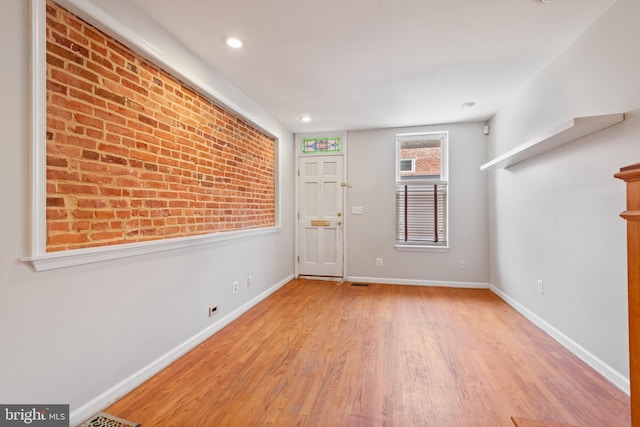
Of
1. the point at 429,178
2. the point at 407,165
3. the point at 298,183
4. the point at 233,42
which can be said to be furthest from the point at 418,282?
the point at 233,42

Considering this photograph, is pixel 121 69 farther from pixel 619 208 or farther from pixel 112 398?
pixel 619 208

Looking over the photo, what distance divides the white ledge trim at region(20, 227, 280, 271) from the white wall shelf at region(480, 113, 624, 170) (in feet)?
9.21

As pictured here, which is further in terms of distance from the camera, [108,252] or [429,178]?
[429,178]

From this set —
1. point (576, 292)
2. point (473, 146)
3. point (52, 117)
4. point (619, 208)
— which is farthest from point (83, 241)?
point (473, 146)

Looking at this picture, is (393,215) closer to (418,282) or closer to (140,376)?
(418,282)

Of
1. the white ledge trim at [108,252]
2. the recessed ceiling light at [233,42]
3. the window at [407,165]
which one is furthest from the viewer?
the window at [407,165]

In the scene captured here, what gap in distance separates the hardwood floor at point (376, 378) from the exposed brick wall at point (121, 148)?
1.04m

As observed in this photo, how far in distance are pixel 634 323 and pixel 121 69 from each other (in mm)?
2616

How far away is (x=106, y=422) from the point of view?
4.90 feet

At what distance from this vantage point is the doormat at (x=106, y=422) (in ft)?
4.82

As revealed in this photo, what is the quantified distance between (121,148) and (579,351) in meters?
3.57

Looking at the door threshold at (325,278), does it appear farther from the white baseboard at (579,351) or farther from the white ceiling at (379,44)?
the white ceiling at (379,44)

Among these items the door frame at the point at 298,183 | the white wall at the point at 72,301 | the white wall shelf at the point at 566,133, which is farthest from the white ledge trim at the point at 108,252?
the white wall shelf at the point at 566,133

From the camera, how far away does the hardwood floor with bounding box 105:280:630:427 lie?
1.57 meters
